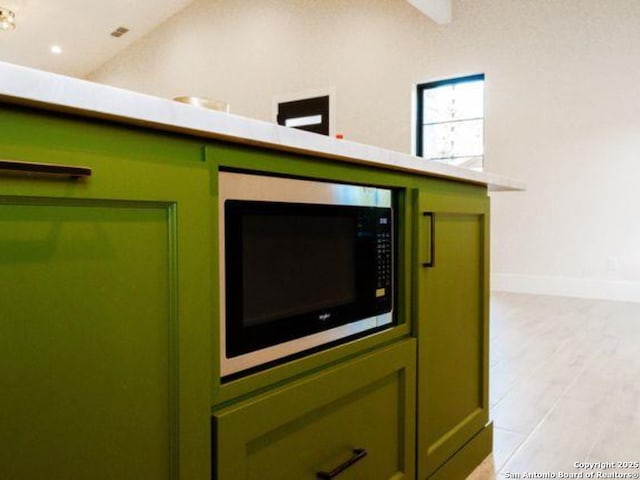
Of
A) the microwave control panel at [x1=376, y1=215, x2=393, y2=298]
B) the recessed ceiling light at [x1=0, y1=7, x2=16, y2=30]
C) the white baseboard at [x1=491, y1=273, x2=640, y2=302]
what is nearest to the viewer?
the microwave control panel at [x1=376, y1=215, x2=393, y2=298]

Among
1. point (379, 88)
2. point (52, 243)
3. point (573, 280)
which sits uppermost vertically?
point (379, 88)

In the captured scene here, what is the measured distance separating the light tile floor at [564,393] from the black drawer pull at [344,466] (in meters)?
0.66

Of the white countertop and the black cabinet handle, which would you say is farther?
the black cabinet handle

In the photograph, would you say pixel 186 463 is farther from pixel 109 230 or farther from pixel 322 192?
pixel 322 192

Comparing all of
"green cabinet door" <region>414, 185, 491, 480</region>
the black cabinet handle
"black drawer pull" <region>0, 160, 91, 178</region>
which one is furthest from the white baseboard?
"black drawer pull" <region>0, 160, 91, 178</region>

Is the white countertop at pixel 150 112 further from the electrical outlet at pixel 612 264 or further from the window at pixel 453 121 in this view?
the window at pixel 453 121

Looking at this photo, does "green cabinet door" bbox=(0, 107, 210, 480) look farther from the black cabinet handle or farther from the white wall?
the white wall

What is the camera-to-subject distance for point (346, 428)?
1.06 meters

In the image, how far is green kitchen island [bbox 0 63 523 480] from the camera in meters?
0.57

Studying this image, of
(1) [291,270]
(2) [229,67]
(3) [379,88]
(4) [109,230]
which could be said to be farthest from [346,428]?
(2) [229,67]

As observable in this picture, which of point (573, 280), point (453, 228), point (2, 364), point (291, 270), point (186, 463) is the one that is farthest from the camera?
point (573, 280)

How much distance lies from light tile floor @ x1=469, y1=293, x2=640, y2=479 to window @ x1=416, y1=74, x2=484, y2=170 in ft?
7.18

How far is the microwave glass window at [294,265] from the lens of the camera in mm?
875

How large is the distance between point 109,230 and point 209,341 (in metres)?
0.22
